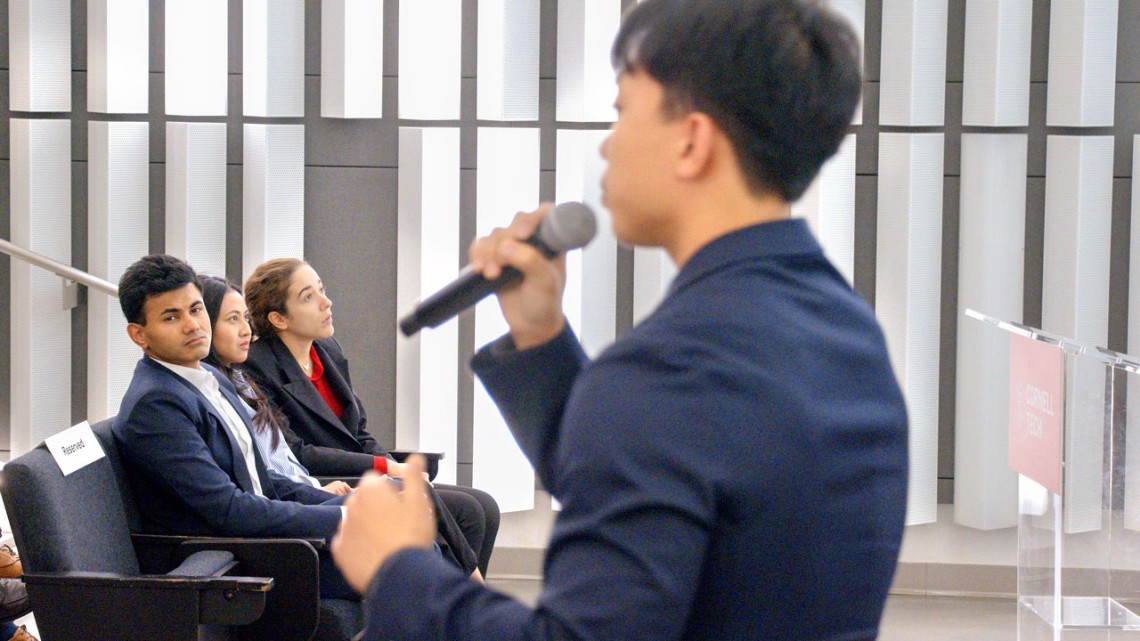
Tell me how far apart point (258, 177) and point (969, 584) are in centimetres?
323

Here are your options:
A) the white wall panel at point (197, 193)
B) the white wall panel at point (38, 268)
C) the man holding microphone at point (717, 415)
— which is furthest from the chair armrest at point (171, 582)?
the white wall panel at point (38, 268)

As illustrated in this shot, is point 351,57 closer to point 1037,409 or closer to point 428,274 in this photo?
point 428,274

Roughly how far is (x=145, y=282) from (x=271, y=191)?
1.64 m

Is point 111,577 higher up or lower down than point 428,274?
lower down

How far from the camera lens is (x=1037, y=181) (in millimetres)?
4512

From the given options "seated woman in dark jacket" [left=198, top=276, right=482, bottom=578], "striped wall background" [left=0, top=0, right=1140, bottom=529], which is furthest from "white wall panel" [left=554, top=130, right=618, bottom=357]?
"seated woman in dark jacket" [left=198, top=276, right=482, bottom=578]

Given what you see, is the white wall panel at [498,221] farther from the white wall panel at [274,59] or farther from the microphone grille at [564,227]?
the microphone grille at [564,227]

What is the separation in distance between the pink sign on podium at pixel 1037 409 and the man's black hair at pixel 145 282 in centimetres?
244

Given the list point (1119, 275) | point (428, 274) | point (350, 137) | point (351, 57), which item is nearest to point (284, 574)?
point (428, 274)

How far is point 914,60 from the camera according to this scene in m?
4.44

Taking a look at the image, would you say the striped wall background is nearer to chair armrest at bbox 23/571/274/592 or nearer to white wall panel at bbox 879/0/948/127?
white wall panel at bbox 879/0/948/127

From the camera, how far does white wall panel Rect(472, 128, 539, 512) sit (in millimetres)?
4586

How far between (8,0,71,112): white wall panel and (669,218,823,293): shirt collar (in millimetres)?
4495

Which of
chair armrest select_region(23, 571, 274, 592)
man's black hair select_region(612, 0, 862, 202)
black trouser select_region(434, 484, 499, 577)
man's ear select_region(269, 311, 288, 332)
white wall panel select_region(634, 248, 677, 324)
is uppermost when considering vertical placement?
man's black hair select_region(612, 0, 862, 202)
